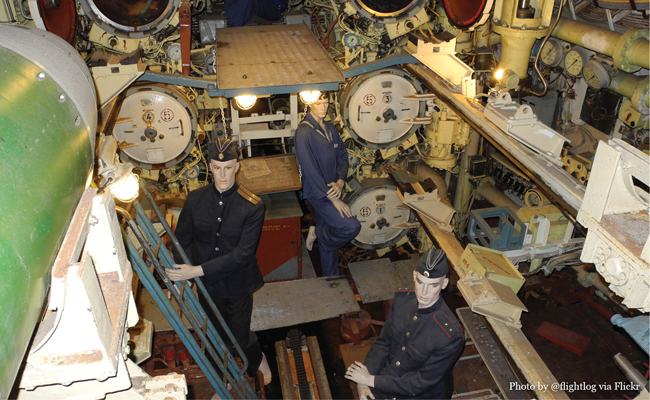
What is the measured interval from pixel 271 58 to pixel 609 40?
3131 mm

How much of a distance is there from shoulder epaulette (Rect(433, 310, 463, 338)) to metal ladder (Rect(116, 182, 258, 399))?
1500 millimetres

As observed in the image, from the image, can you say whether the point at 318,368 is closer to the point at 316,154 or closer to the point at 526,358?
the point at 526,358

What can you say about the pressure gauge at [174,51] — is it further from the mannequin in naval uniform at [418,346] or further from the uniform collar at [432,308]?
the uniform collar at [432,308]

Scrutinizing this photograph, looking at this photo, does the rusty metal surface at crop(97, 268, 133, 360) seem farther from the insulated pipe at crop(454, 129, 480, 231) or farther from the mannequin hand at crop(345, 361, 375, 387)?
the insulated pipe at crop(454, 129, 480, 231)

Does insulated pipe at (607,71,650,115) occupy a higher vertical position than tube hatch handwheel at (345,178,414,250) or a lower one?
higher

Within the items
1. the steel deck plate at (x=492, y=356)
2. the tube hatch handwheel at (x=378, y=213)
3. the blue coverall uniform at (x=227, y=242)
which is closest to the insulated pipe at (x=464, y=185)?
the tube hatch handwheel at (x=378, y=213)

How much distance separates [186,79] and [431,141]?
8.95 ft

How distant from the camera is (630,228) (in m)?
1.85

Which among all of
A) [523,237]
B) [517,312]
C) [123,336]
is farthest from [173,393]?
[523,237]

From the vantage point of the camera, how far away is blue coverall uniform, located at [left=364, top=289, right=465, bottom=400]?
10.2 feet

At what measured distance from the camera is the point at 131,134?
496 centimetres

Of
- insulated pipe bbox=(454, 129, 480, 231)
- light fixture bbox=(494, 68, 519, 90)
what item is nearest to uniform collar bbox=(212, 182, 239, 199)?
light fixture bbox=(494, 68, 519, 90)

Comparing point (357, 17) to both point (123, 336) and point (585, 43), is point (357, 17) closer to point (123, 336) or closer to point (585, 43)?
point (585, 43)

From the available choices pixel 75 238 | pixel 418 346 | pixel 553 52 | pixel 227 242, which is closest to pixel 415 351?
pixel 418 346
